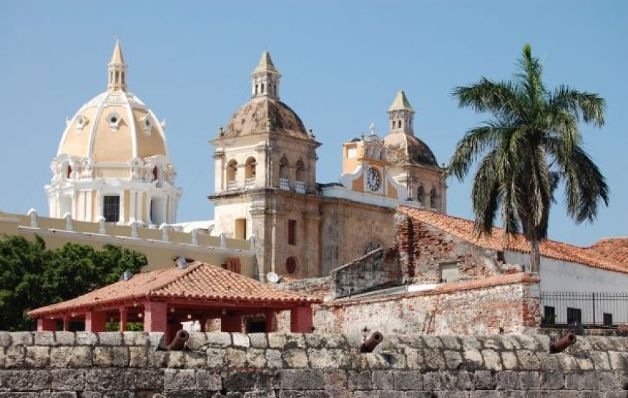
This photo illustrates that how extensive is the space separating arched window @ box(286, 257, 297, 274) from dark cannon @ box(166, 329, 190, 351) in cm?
5802

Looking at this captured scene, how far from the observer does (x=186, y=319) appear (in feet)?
82.7

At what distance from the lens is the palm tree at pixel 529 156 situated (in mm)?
24719

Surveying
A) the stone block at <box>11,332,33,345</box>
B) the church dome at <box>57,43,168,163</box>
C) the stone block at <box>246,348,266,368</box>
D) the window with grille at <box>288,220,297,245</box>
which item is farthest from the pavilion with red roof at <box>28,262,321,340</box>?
the church dome at <box>57,43,168,163</box>

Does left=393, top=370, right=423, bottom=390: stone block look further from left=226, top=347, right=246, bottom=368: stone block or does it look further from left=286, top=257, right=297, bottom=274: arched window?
left=286, top=257, right=297, bottom=274: arched window

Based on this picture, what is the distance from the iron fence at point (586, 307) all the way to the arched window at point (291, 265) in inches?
1668

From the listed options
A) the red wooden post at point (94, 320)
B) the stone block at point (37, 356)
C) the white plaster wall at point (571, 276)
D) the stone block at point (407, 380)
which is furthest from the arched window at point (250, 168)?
the stone block at point (37, 356)

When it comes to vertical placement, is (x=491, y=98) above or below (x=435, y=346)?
above

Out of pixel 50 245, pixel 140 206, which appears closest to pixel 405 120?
pixel 140 206

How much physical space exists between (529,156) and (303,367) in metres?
13.9

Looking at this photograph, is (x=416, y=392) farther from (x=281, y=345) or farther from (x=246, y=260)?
Result: (x=246, y=260)

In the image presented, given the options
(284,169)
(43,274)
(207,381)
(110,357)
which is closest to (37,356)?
(110,357)

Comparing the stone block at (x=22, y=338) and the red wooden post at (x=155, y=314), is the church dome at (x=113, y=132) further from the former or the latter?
the stone block at (x=22, y=338)

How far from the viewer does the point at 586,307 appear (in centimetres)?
2683

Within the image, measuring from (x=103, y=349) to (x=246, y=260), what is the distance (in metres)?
56.8
